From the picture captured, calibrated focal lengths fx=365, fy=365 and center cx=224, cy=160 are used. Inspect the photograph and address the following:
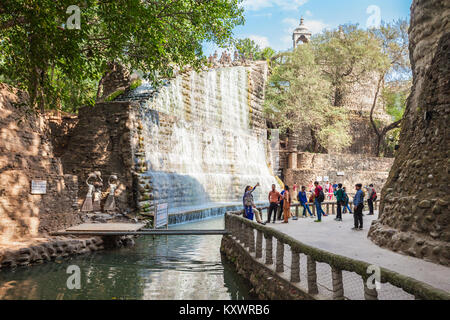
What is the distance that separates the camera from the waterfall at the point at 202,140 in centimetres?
1914

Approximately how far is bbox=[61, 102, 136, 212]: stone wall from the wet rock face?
11.3 m

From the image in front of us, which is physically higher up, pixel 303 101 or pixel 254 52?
pixel 254 52

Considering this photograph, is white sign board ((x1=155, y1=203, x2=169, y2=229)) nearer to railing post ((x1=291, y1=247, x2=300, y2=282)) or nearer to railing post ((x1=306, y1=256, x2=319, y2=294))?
railing post ((x1=291, y1=247, x2=300, y2=282))

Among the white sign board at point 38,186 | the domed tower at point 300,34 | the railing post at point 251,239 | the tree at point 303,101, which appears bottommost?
the railing post at point 251,239

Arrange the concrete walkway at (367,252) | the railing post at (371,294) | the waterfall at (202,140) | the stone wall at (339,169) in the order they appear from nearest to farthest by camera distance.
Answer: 1. the railing post at (371,294)
2. the concrete walkway at (367,252)
3. the waterfall at (202,140)
4. the stone wall at (339,169)

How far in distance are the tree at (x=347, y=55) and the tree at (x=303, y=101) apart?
88.0 inches

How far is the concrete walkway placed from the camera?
597 cm

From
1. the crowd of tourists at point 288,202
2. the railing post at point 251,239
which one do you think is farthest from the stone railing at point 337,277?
the crowd of tourists at point 288,202

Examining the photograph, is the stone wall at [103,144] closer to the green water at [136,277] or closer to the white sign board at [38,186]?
the white sign board at [38,186]

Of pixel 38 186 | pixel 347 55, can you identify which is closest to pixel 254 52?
pixel 347 55

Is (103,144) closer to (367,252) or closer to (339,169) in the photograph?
(367,252)

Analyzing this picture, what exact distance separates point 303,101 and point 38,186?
29.3 meters

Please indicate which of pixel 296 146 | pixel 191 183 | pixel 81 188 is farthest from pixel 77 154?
pixel 296 146

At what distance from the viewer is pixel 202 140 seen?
2383cm
